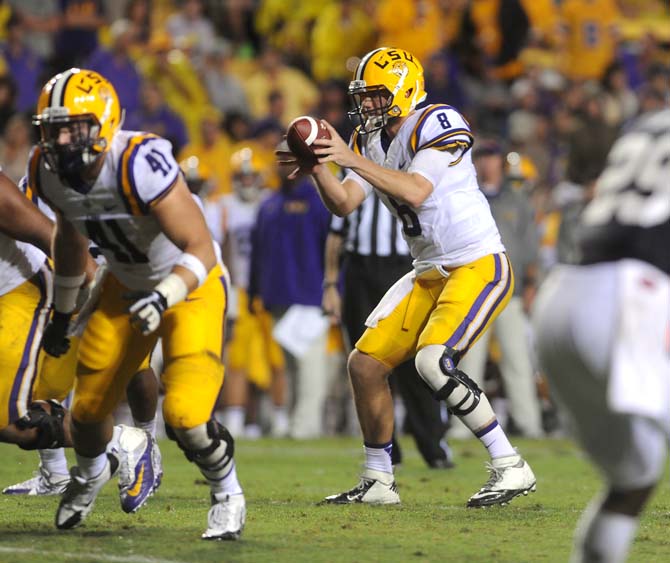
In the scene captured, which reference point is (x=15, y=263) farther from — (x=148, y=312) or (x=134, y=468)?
(x=148, y=312)

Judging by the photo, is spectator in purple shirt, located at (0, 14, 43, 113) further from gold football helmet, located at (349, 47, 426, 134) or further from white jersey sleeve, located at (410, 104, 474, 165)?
white jersey sleeve, located at (410, 104, 474, 165)

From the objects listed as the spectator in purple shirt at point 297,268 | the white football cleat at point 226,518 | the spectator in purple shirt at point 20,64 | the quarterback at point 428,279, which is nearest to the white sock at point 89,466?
the white football cleat at point 226,518

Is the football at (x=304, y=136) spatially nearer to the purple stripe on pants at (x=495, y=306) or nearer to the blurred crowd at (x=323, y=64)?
the purple stripe on pants at (x=495, y=306)

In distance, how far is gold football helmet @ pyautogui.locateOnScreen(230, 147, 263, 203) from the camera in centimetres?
1155

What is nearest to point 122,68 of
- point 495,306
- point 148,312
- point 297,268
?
point 297,268

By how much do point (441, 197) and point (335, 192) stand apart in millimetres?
594

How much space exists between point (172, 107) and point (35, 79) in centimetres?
136

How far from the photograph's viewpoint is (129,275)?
16.5 ft

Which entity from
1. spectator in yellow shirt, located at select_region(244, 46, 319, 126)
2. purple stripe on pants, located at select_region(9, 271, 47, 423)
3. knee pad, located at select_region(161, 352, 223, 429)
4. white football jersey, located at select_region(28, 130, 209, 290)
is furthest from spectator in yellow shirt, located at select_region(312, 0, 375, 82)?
knee pad, located at select_region(161, 352, 223, 429)

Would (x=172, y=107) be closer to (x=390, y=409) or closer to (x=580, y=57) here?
(x=580, y=57)

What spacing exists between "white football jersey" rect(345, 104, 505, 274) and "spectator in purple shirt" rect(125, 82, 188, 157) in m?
6.54

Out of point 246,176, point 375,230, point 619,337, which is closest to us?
point 619,337

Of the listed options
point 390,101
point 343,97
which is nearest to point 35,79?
point 343,97

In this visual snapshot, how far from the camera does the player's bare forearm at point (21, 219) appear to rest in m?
5.58
